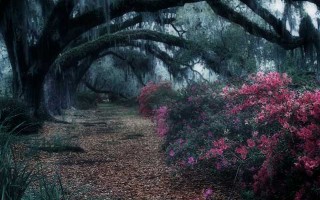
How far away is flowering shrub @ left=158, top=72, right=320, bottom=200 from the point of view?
3893mm

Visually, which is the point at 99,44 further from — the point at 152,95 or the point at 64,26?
the point at 64,26

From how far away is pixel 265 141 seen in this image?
4.27 meters

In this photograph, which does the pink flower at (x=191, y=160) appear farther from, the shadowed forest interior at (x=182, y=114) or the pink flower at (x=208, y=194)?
the pink flower at (x=208, y=194)

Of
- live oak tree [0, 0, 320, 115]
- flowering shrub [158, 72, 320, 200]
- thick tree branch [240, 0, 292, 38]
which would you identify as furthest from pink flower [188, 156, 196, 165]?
thick tree branch [240, 0, 292, 38]

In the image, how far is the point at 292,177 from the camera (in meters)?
4.03

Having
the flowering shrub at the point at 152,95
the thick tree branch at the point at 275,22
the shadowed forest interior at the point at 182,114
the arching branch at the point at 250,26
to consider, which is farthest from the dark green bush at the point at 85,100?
the thick tree branch at the point at 275,22

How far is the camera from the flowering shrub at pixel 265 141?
3893mm

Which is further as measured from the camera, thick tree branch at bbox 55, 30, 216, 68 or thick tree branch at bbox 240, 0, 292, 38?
thick tree branch at bbox 55, 30, 216, 68

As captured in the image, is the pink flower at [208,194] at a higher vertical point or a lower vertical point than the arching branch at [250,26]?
lower

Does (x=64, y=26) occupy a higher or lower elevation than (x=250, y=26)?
higher

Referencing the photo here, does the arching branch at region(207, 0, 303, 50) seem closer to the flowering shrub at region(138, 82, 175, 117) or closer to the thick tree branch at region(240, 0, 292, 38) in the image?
the thick tree branch at region(240, 0, 292, 38)

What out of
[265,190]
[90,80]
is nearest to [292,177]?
[265,190]

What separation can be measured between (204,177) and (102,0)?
→ 5.47m

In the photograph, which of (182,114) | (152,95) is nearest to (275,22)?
(182,114)
